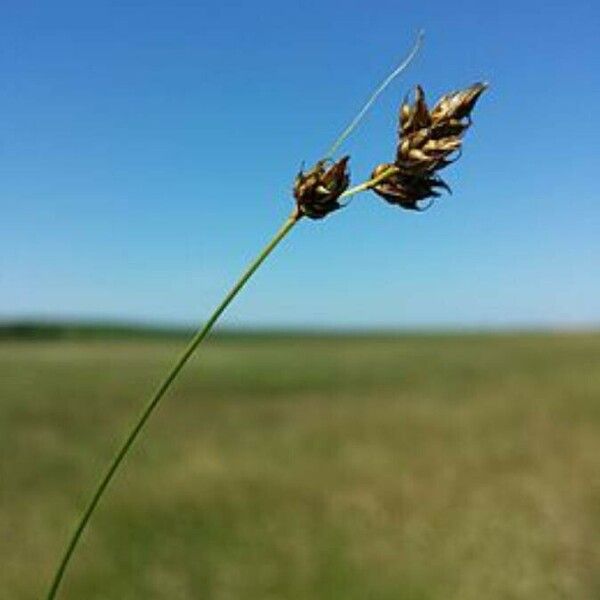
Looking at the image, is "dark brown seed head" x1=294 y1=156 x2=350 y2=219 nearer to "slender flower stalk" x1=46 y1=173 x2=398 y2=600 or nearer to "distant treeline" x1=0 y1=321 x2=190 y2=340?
"slender flower stalk" x1=46 y1=173 x2=398 y2=600

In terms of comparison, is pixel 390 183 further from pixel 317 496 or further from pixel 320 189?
pixel 317 496

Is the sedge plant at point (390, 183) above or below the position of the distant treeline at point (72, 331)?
below

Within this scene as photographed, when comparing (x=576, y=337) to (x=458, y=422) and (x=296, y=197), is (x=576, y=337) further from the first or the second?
(x=296, y=197)

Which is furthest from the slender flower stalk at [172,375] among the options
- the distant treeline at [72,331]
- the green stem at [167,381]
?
the distant treeline at [72,331]

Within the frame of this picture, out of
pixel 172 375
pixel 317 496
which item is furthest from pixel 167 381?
pixel 317 496

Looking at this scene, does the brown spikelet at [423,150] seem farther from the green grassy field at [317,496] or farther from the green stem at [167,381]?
the green grassy field at [317,496]

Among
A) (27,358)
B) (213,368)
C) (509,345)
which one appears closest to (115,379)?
(213,368)
